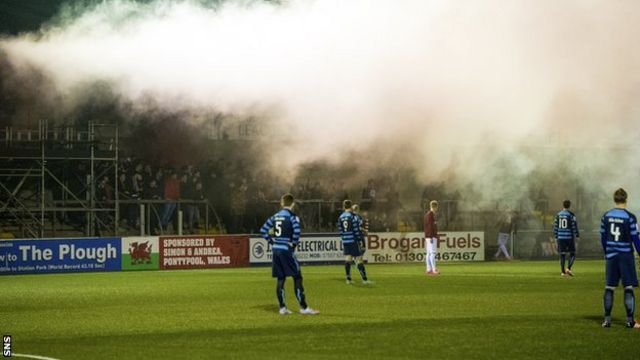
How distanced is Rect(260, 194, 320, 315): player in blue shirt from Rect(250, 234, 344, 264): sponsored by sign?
20641 mm

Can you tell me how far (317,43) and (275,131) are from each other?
33.8ft

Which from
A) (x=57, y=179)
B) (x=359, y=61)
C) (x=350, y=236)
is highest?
(x=359, y=61)

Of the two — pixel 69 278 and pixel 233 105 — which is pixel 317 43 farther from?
pixel 69 278

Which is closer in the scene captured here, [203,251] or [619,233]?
[619,233]

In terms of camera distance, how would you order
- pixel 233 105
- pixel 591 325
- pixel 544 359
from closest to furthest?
pixel 544 359, pixel 591 325, pixel 233 105

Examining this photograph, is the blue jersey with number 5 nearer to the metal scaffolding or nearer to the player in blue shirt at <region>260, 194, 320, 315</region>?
the player in blue shirt at <region>260, 194, 320, 315</region>

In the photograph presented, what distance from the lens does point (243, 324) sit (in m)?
19.3

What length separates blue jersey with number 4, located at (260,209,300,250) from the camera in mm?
21234

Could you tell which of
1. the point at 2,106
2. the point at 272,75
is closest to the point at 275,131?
the point at 272,75

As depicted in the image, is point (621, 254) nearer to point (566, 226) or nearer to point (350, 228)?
point (350, 228)

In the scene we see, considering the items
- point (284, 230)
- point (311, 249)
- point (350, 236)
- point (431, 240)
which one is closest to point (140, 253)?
point (311, 249)

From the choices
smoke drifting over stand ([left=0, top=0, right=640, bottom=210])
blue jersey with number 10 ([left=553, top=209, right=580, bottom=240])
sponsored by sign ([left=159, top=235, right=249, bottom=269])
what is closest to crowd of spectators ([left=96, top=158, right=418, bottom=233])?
sponsored by sign ([left=159, top=235, right=249, bottom=269])

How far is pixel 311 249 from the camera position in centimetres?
4306

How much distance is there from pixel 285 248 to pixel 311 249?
21.8 meters
